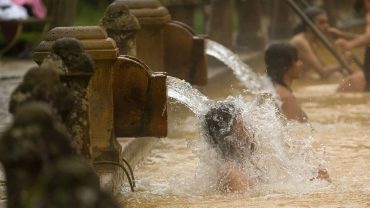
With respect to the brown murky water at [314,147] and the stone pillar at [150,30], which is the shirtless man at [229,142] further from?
the stone pillar at [150,30]

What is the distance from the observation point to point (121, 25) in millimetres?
9039

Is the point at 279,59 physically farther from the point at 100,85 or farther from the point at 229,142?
the point at 100,85

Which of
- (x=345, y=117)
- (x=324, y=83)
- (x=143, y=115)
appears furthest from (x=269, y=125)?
(x=324, y=83)

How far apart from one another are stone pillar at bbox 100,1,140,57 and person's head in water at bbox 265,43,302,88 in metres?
2.38

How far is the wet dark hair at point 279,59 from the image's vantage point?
1134 centimetres

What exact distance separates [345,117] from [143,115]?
455 centimetres

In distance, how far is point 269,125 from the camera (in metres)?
8.77

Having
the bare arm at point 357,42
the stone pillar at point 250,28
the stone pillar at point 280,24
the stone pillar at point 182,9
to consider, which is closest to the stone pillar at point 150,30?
the stone pillar at point 182,9

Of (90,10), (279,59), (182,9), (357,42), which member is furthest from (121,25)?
(90,10)

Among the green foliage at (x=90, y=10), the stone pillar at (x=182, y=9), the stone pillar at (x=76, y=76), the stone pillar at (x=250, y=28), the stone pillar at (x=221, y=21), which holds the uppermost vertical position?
the stone pillar at (x=76, y=76)

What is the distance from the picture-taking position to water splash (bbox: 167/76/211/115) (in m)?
8.86

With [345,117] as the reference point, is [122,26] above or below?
above

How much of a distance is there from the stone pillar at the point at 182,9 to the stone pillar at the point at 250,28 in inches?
151

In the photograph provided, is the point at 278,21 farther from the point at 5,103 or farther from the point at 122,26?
the point at 122,26
